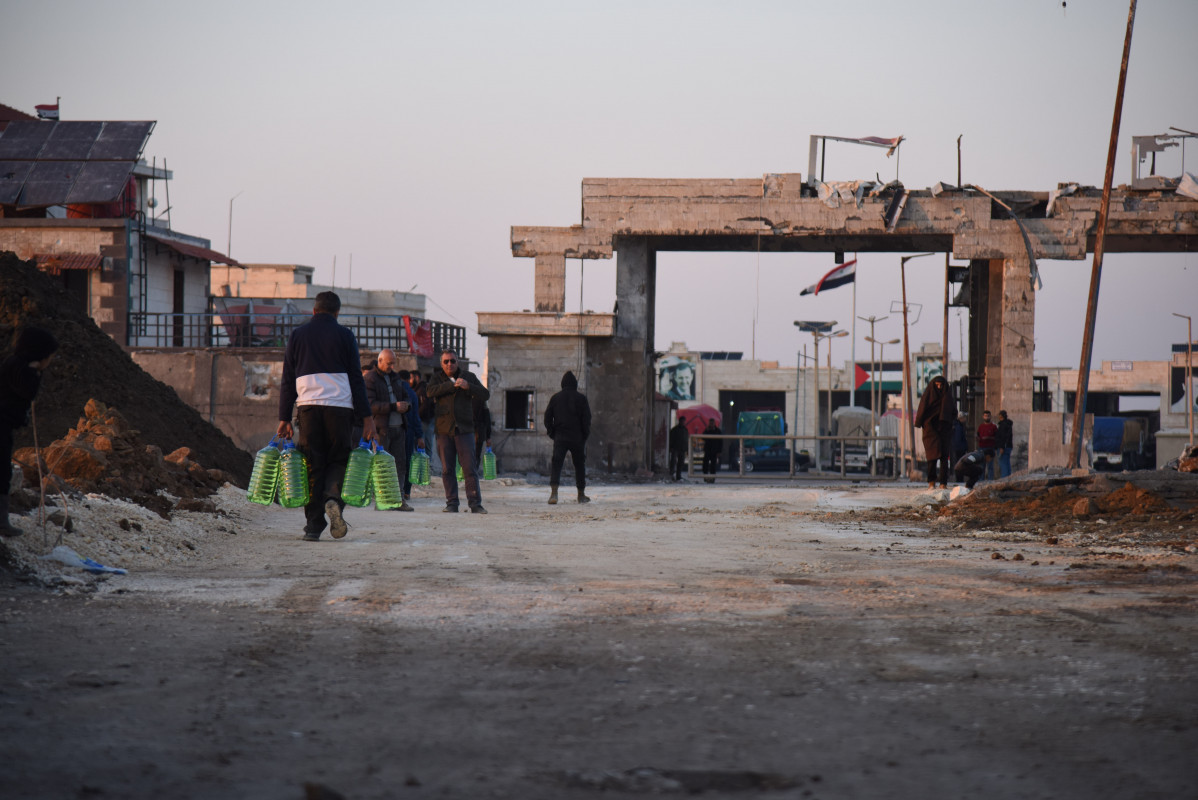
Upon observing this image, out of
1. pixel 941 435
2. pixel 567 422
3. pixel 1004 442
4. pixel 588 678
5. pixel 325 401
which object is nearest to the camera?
pixel 588 678

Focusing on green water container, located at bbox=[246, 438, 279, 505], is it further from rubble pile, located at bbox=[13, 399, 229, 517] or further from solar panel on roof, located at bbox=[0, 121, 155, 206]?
solar panel on roof, located at bbox=[0, 121, 155, 206]

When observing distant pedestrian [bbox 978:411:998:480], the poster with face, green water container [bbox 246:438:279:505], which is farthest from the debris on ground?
the poster with face

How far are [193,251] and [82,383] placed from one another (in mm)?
23254

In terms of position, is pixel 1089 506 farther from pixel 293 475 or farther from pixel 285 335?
pixel 285 335

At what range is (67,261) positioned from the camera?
111 ft

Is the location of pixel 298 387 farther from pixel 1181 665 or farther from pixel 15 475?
pixel 1181 665

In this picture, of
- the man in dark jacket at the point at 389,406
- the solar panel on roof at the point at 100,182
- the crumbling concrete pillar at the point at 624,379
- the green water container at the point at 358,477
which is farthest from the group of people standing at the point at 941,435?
the solar panel on roof at the point at 100,182

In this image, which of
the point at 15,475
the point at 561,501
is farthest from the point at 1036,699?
the point at 561,501

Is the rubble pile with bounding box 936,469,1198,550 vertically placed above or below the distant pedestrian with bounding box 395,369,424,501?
below

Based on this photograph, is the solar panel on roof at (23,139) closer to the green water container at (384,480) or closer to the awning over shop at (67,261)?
the awning over shop at (67,261)

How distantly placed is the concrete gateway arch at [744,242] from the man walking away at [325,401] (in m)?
17.0

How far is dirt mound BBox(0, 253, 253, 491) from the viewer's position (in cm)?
1518

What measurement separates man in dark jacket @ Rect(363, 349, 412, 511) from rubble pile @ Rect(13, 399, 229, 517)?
6.57ft

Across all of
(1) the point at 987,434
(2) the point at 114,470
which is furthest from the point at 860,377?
(2) the point at 114,470
